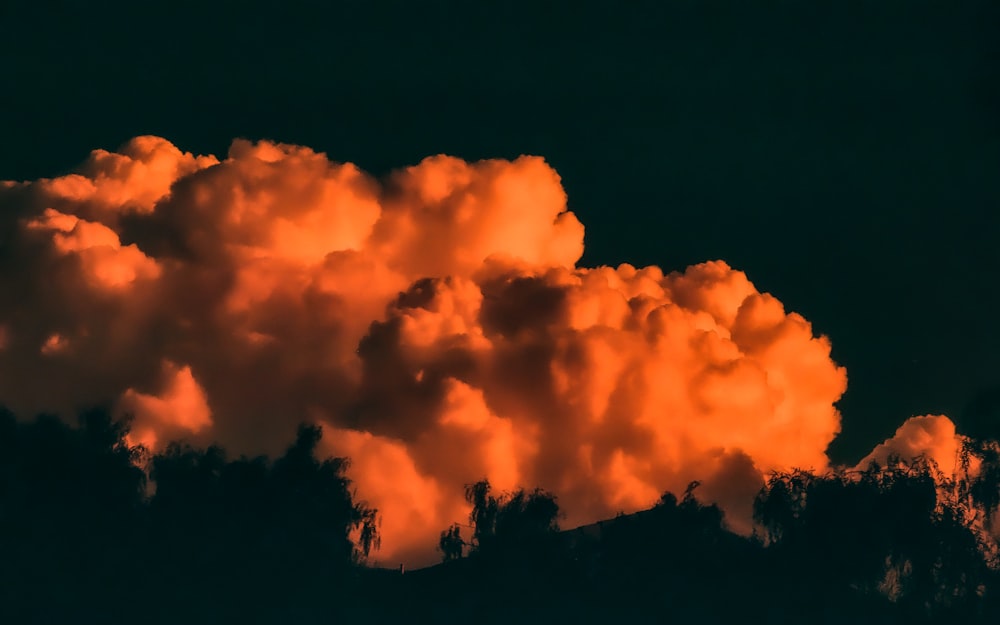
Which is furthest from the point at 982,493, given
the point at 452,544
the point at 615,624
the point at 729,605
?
the point at 452,544

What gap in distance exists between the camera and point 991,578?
19738 cm

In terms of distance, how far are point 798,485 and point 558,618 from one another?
3794 cm

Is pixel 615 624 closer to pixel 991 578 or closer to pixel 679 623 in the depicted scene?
pixel 679 623

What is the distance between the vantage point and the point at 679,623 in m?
197

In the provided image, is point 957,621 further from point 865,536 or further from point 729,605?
point 729,605

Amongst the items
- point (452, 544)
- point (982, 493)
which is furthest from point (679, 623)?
point (982, 493)

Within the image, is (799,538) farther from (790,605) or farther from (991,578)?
(991,578)

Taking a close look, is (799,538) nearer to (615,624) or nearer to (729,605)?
(729,605)

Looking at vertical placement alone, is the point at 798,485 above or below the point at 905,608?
above

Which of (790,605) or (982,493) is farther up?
(982,493)

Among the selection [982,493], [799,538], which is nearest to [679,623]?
[799,538]

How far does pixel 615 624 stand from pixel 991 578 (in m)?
52.3

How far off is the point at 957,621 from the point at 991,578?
32.8 ft

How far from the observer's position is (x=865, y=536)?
200m
